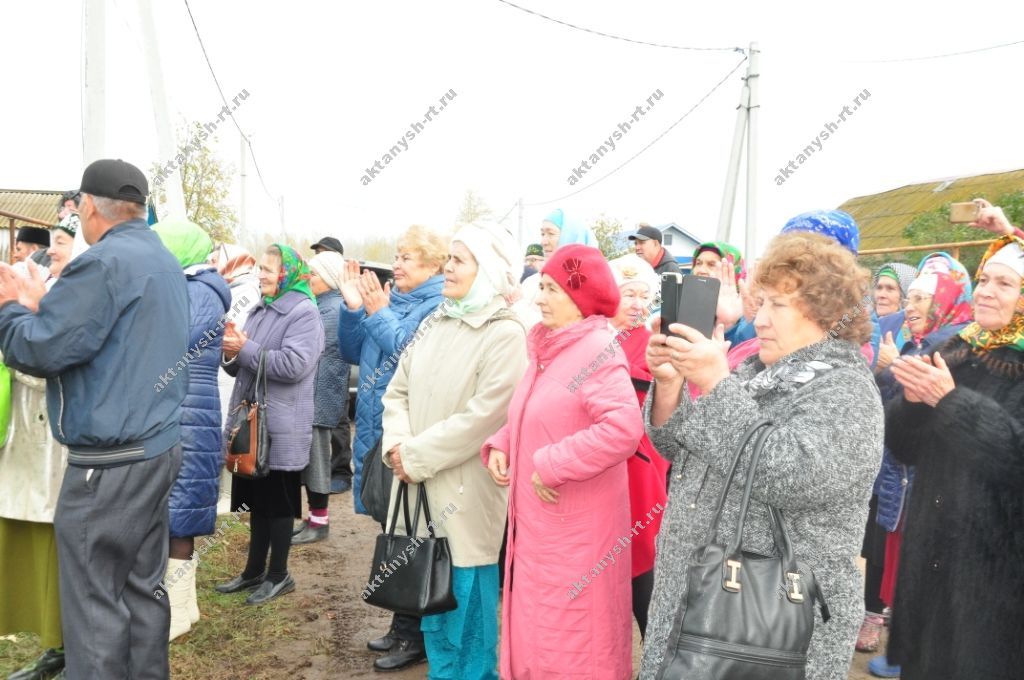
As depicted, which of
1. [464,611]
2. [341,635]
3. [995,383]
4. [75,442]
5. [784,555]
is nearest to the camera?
[784,555]

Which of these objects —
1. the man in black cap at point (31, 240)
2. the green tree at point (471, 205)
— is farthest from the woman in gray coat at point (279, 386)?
the green tree at point (471, 205)

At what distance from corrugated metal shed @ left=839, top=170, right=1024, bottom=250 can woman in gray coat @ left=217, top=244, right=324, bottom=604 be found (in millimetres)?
18533

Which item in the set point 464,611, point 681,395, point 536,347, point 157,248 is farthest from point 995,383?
point 157,248

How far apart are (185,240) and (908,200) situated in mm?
28363

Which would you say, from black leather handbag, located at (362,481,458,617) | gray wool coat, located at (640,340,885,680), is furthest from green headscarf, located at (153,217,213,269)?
gray wool coat, located at (640,340,885,680)

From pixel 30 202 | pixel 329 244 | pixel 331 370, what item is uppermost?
pixel 30 202

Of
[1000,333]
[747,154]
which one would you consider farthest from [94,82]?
[747,154]

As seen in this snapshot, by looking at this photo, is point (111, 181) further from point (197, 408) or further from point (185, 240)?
point (197, 408)

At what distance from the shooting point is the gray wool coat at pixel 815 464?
171cm

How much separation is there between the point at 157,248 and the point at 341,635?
225cm

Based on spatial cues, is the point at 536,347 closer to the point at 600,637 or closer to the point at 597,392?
the point at 597,392

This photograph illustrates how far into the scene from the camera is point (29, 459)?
3320 millimetres

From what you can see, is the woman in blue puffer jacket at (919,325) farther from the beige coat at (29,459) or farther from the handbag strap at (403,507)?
the beige coat at (29,459)

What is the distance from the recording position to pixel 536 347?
2.87 meters
